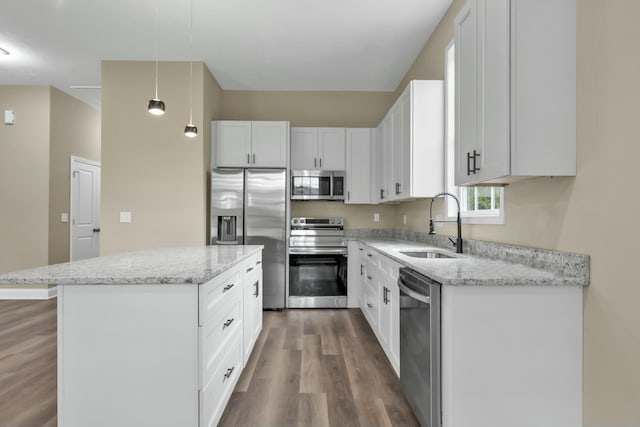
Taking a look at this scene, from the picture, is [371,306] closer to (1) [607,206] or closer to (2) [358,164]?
(2) [358,164]

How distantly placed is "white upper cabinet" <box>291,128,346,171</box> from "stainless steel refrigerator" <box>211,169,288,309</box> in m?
0.45

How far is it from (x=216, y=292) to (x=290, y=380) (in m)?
1.02

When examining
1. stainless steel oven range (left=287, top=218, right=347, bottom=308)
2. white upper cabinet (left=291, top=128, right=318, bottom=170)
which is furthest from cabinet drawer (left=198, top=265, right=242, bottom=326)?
white upper cabinet (left=291, top=128, right=318, bottom=170)

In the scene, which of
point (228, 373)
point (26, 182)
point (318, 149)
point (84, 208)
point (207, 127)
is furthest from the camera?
point (84, 208)

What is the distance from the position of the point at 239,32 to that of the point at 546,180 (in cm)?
300

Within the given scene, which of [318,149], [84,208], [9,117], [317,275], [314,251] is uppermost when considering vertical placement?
[9,117]

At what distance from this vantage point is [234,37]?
136 inches

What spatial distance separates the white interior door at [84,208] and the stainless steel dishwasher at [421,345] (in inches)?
210

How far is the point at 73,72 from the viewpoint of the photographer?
4.36 m

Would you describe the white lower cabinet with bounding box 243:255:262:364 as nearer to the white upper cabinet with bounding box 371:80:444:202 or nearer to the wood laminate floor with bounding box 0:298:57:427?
the wood laminate floor with bounding box 0:298:57:427

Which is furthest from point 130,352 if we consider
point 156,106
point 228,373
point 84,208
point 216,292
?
point 84,208

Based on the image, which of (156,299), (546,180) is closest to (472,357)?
(546,180)

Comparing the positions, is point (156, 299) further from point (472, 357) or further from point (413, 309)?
point (472, 357)

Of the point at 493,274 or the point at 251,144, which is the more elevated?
the point at 251,144
